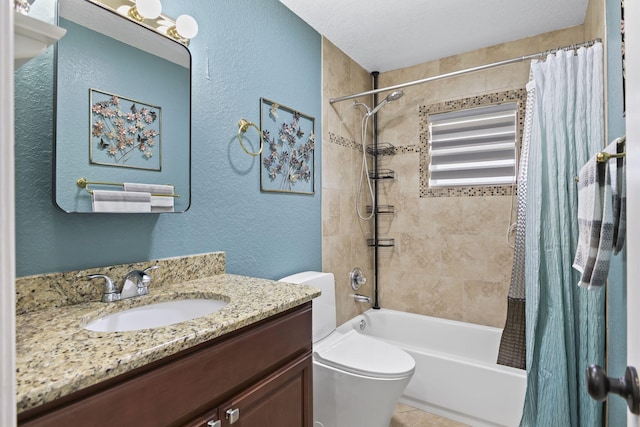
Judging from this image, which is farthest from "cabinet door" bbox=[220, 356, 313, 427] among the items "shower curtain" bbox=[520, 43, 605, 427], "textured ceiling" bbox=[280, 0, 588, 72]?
"textured ceiling" bbox=[280, 0, 588, 72]

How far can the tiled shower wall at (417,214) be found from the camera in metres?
2.37

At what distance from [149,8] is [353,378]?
5.86 ft

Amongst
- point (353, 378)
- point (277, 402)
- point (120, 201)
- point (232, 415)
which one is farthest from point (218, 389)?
point (353, 378)

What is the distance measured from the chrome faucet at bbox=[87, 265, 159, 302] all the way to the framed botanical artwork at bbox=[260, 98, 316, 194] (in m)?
0.77

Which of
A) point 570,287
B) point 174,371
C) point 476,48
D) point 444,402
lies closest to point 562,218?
point 570,287

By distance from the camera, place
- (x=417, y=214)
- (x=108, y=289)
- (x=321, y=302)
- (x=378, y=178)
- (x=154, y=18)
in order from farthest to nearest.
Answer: (x=378, y=178)
(x=417, y=214)
(x=321, y=302)
(x=154, y=18)
(x=108, y=289)

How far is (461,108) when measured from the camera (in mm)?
2549

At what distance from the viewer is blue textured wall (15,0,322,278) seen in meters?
1.00

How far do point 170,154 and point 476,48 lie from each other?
2.32 m

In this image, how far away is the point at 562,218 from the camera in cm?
166

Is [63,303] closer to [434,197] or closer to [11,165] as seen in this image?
[11,165]

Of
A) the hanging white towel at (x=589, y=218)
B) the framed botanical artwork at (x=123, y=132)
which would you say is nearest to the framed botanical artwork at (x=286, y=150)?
the framed botanical artwork at (x=123, y=132)

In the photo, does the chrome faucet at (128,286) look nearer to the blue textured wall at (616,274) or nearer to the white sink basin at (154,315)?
the white sink basin at (154,315)

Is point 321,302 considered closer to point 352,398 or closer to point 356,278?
point 352,398
